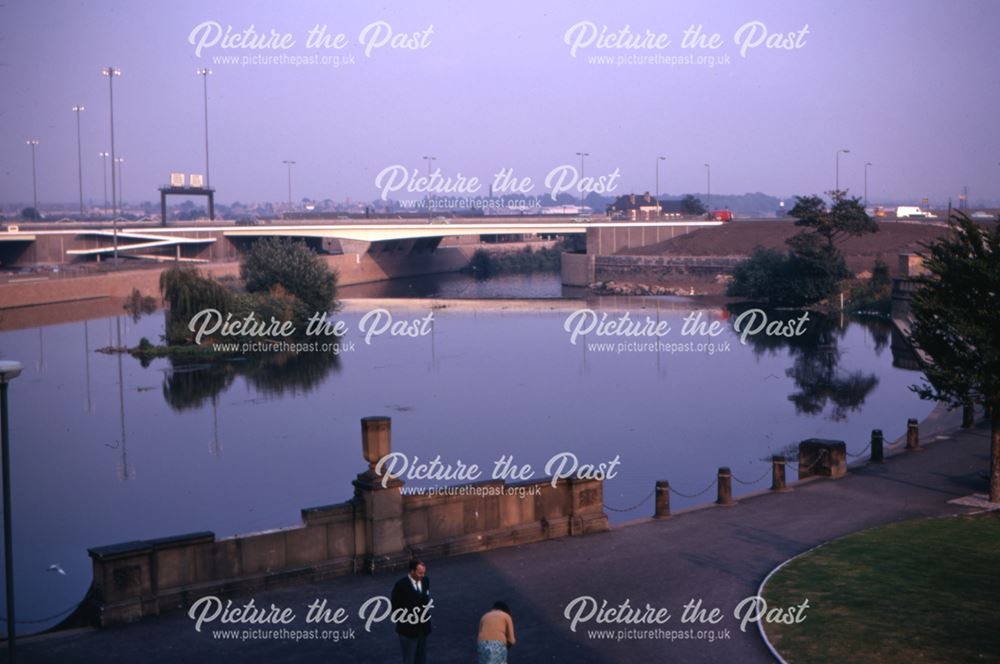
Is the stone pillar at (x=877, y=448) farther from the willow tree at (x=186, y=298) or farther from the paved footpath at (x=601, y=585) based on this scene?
the willow tree at (x=186, y=298)

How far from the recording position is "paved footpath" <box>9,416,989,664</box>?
12297 millimetres

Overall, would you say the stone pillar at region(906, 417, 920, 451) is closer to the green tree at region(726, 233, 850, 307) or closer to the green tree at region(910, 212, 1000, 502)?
the green tree at region(910, 212, 1000, 502)

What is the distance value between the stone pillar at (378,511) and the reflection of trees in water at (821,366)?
74.3 ft

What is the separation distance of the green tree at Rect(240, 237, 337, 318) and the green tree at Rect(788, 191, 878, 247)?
3416 centimetres

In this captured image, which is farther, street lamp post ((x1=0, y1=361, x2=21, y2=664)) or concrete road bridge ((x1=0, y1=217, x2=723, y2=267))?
concrete road bridge ((x1=0, y1=217, x2=723, y2=267))

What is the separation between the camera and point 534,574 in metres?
15.1

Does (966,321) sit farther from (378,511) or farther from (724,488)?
(378,511)

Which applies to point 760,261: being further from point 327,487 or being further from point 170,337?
point 327,487

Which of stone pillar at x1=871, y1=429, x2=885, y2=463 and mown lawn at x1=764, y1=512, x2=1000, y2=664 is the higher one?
stone pillar at x1=871, y1=429, x2=885, y2=463

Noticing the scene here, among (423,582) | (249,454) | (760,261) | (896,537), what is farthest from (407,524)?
(760,261)

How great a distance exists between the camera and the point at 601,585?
47.9 ft

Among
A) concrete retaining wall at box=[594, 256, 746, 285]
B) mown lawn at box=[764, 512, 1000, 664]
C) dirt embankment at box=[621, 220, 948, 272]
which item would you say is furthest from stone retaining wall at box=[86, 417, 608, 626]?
concrete retaining wall at box=[594, 256, 746, 285]

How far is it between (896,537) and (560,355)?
3304 cm

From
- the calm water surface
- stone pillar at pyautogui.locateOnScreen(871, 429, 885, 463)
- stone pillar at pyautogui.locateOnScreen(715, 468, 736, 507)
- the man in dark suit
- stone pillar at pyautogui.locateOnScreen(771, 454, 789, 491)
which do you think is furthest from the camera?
the calm water surface
